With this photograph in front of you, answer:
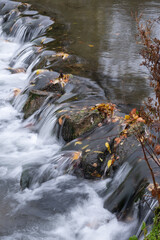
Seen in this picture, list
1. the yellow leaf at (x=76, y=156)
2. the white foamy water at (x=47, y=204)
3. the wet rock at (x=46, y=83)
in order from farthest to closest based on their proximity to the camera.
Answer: the wet rock at (x=46, y=83), the yellow leaf at (x=76, y=156), the white foamy water at (x=47, y=204)

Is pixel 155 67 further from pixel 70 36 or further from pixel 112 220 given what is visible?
pixel 70 36

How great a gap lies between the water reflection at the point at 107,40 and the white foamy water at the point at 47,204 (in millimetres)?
1655

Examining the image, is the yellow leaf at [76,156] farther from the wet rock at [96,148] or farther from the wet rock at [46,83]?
the wet rock at [46,83]

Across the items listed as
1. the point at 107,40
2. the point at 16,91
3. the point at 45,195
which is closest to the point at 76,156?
the point at 45,195

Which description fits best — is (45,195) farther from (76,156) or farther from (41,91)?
(41,91)

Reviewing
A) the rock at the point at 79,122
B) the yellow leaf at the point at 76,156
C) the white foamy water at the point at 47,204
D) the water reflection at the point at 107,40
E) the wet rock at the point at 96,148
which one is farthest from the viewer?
the water reflection at the point at 107,40

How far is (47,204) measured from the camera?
439 cm

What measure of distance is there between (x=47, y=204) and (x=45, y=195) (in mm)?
164

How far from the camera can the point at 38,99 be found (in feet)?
21.5

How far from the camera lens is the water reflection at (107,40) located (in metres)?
6.48

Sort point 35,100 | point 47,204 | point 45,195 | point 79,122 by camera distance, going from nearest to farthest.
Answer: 1. point 47,204
2. point 45,195
3. point 79,122
4. point 35,100

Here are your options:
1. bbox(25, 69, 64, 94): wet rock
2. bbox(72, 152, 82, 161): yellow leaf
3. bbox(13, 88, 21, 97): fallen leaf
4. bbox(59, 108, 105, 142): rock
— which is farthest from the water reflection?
bbox(13, 88, 21, 97): fallen leaf

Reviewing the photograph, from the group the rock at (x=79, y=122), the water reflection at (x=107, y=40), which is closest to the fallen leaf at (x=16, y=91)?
the water reflection at (x=107, y=40)

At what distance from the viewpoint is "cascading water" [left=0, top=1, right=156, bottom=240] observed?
153 inches
